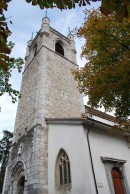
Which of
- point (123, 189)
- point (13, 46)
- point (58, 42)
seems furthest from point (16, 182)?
point (58, 42)

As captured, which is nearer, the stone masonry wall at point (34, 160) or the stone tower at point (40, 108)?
the stone masonry wall at point (34, 160)

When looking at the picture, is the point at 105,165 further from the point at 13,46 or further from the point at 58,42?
the point at 58,42

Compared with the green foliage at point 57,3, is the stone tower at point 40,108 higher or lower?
higher

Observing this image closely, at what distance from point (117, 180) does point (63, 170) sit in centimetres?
311

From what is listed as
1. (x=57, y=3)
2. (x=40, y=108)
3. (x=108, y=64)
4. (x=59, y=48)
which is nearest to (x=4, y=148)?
(x=59, y=48)

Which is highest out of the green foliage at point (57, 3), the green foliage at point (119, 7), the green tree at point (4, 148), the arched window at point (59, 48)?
the arched window at point (59, 48)

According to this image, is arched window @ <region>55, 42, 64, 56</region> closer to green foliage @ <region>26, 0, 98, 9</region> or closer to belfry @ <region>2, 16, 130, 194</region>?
belfry @ <region>2, 16, 130, 194</region>

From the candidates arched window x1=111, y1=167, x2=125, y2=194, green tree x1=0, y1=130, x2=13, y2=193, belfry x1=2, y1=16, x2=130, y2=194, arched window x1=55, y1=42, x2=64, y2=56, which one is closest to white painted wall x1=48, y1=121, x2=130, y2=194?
belfry x1=2, y1=16, x2=130, y2=194

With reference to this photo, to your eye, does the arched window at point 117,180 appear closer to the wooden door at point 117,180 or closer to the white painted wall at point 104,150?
the wooden door at point 117,180

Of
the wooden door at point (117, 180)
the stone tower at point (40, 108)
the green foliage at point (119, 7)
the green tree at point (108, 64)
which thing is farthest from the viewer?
the stone tower at point (40, 108)

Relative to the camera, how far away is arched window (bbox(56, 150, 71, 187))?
9.64m

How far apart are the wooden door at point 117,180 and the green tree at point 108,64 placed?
3103 mm

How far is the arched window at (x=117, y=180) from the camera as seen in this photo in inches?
386

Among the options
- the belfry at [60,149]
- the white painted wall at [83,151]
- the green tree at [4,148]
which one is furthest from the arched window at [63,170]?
the green tree at [4,148]
